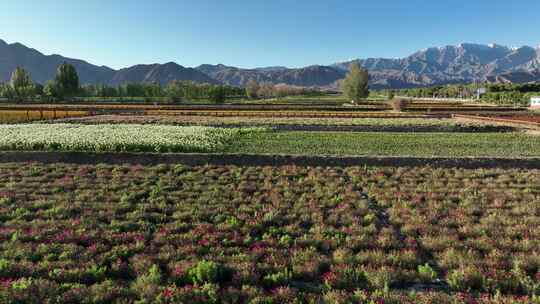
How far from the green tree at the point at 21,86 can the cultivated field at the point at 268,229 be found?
10221 centimetres

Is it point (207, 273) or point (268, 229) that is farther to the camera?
point (268, 229)

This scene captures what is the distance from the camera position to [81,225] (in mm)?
8977

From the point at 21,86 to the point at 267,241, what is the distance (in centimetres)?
12996

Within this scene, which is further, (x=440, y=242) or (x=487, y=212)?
(x=487, y=212)

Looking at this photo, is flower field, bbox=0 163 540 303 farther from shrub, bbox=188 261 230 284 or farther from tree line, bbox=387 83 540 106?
tree line, bbox=387 83 540 106

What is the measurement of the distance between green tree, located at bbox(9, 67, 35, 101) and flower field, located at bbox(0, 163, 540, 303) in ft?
355

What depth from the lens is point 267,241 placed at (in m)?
8.23

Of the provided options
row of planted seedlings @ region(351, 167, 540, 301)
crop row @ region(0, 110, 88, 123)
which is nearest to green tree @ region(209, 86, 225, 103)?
crop row @ region(0, 110, 88, 123)

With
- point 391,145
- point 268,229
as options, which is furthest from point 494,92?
point 268,229

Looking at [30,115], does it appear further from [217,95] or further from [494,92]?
[494,92]

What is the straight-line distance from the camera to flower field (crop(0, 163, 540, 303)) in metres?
6.04

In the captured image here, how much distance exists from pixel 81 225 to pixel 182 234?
9.37 ft

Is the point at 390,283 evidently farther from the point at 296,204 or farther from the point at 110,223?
the point at 110,223

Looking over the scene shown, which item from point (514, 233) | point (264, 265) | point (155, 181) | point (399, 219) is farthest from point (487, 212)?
point (155, 181)
